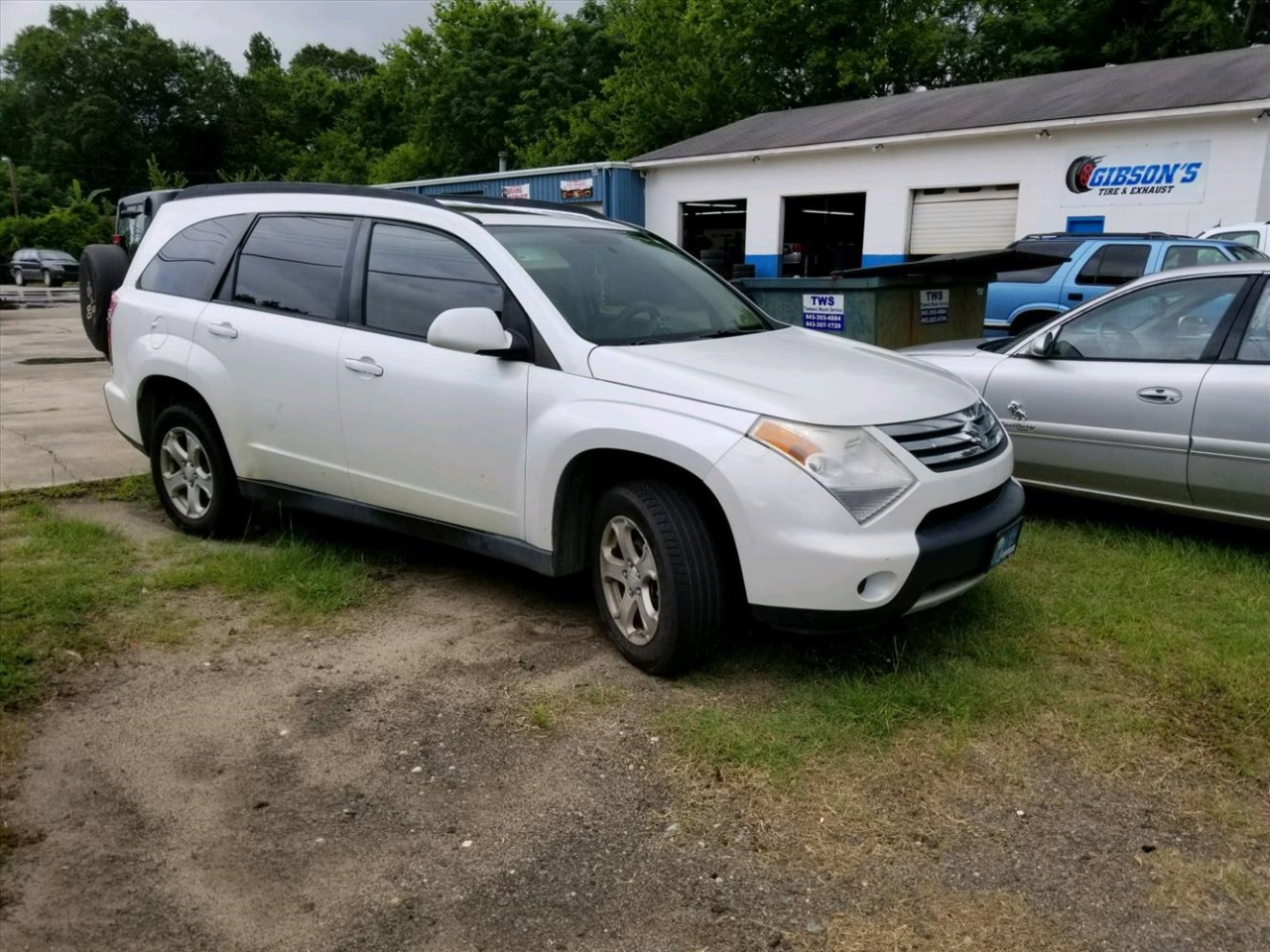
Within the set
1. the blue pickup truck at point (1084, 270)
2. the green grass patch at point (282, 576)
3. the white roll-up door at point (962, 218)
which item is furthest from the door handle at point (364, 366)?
the white roll-up door at point (962, 218)

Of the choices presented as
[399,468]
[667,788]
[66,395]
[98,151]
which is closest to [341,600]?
[399,468]

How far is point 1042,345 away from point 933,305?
78.4 inches

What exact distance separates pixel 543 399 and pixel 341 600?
1.48 metres

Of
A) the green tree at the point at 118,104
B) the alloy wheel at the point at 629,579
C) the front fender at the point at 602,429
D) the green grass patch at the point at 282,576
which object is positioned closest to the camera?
the front fender at the point at 602,429

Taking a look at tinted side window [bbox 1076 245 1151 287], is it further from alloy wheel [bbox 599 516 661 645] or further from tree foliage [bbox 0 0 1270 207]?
tree foliage [bbox 0 0 1270 207]

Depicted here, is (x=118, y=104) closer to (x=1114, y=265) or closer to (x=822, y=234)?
(x=822, y=234)

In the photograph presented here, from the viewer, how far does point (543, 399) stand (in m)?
4.02

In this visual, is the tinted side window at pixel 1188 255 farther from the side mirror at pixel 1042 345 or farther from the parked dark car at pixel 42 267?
the parked dark car at pixel 42 267

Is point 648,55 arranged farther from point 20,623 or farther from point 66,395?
point 20,623

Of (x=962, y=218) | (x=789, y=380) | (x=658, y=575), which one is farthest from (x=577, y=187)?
(x=658, y=575)

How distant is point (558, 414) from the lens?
3.96 metres

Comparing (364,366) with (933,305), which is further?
(933,305)

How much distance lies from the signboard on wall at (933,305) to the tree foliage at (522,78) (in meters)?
27.6

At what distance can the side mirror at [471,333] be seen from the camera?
13.1 ft
